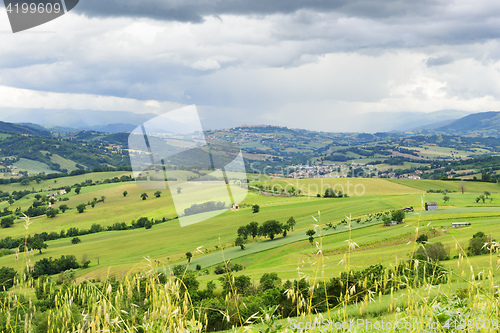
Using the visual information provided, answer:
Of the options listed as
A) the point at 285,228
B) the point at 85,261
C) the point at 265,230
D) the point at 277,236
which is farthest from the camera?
the point at 277,236

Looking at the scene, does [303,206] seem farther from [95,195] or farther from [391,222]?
[95,195]

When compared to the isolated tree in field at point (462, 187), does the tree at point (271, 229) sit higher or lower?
higher

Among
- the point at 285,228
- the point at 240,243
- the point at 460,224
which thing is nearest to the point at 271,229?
the point at 285,228

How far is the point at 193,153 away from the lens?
13133 mm

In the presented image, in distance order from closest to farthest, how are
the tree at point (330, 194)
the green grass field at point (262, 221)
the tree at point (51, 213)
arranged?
the green grass field at point (262, 221), the tree at point (51, 213), the tree at point (330, 194)

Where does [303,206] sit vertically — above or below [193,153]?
below

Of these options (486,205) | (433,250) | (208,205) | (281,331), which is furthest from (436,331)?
(486,205)

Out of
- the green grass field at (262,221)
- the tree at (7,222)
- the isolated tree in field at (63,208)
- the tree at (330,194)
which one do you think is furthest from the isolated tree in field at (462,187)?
the tree at (7,222)

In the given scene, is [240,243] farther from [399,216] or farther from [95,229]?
[95,229]

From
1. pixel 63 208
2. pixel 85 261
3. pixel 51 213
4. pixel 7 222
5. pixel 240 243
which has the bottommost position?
pixel 85 261

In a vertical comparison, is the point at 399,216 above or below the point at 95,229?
above

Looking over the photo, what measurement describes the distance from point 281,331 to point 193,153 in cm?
967

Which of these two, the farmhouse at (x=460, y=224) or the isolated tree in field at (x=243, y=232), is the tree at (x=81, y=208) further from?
the farmhouse at (x=460, y=224)

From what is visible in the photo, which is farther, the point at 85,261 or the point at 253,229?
the point at 253,229
